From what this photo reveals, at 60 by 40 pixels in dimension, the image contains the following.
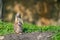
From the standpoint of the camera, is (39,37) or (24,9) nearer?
(39,37)

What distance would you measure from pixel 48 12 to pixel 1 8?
9.37 ft

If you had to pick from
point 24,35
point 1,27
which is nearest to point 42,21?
point 1,27

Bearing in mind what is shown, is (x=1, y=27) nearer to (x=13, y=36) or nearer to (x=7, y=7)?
(x=13, y=36)

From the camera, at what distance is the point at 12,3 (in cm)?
1755

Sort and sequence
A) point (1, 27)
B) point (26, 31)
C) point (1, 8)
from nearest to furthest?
point (26, 31), point (1, 27), point (1, 8)

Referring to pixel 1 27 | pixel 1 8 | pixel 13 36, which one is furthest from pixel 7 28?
pixel 1 8

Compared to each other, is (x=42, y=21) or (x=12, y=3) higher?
(x=12, y=3)

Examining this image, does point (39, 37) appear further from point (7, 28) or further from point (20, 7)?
point (20, 7)

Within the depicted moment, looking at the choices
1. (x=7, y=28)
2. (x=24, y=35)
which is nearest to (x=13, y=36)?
(x=24, y=35)

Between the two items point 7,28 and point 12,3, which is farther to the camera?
point 12,3

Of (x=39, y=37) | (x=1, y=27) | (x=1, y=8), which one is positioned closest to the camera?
(x=39, y=37)

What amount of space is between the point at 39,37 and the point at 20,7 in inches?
321

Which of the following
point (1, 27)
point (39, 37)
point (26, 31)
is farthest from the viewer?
point (1, 27)

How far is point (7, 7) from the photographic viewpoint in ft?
58.0
